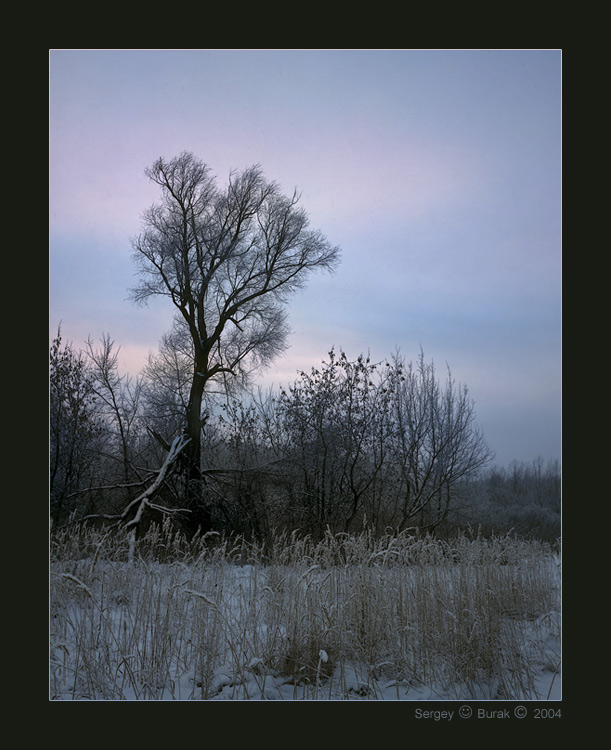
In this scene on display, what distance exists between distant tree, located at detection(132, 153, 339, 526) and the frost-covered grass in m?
1.54

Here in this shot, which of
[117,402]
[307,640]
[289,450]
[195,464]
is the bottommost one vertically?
[307,640]

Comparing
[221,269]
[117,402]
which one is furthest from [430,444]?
[117,402]

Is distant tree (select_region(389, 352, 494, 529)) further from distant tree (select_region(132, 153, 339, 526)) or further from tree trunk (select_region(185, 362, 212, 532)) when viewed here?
tree trunk (select_region(185, 362, 212, 532))

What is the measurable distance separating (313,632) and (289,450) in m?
1.95

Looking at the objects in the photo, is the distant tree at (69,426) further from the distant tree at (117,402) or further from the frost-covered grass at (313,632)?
the frost-covered grass at (313,632)

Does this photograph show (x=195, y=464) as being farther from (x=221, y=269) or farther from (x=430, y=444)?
(x=430, y=444)

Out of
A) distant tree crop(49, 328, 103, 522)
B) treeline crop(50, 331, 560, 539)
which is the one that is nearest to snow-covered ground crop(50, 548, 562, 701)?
treeline crop(50, 331, 560, 539)

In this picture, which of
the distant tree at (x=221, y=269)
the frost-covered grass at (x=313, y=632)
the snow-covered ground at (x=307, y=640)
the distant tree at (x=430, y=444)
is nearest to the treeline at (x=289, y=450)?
the distant tree at (x=430, y=444)

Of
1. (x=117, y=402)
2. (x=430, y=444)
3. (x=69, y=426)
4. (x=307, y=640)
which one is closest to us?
(x=307, y=640)

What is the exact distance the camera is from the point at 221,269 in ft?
18.7

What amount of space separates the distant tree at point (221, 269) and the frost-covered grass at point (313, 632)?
154 centimetres

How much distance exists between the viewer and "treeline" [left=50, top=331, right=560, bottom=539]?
519 centimetres

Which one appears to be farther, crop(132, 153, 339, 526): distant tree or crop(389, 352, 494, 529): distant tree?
crop(132, 153, 339, 526): distant tree

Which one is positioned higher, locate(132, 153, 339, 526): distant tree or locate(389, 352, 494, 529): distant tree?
locate(132, 153, 339, 526): distant tree
